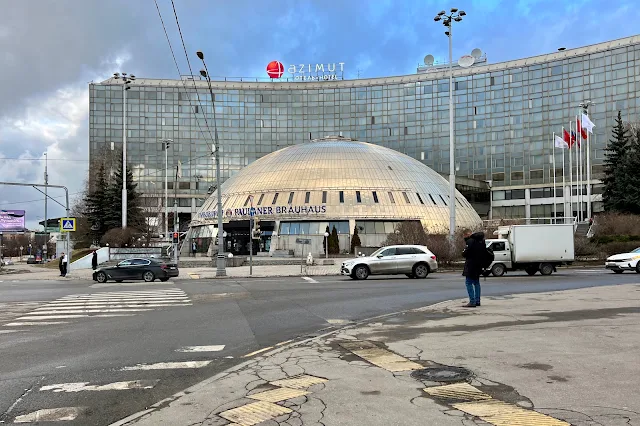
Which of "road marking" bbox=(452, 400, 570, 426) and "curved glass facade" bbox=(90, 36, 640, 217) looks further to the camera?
"curved glass facade" bbox=(90, 36, 640, 217)

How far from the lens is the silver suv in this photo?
92.1 feet

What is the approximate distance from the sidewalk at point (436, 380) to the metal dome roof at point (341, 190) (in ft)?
160

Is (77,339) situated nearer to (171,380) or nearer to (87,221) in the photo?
(171,380)

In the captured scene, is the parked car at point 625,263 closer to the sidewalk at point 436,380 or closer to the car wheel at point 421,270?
the car wheel at point 421,270

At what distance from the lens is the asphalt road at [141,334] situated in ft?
22.1

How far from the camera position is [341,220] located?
59.2m

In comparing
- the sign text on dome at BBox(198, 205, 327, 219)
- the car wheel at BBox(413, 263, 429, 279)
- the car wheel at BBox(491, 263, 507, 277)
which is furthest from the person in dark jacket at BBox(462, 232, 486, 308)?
the sign text on dome at BBox(198, 205, 327, 219)

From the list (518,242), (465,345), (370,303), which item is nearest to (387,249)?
(518,242)

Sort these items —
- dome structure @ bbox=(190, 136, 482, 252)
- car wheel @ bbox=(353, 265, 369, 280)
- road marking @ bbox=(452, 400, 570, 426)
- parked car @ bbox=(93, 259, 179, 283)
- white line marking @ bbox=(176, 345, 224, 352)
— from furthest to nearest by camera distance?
dome structure @ bbox=(190, 136, 482, 252) → parked car @ bbox=(93, 259, 179, 283) → car wheel @ bbox=(353, 265, 369, 280) → white line marking @ bbox=(176, 345, 224, 352) → road marking @ bbox=(452, 400, 570, 426)

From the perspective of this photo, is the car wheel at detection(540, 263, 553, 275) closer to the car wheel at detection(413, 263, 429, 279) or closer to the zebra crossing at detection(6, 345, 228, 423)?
the car wheel at detection(413, 263, 429, 279)

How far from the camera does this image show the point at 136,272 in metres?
31.5

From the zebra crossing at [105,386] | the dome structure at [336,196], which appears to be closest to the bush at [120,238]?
the dome structure at [336,196]

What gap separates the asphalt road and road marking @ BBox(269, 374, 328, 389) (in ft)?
4.12

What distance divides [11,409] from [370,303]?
37.8 ft
